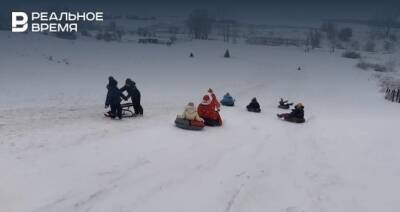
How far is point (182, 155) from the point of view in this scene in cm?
1127

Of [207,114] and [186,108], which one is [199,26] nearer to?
[207,114]

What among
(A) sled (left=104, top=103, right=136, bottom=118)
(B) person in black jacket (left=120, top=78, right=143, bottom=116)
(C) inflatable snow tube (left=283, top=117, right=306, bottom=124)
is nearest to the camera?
(A) sled (left=104, top=103, right=136, bottom=118)

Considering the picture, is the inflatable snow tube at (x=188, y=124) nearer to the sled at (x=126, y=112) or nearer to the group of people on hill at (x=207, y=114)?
the group of people on hill at (x=207, y=114)

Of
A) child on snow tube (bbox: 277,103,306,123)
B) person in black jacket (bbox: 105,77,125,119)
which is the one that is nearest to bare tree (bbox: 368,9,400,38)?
child on snow tube (bbox: 277,103,306,123)

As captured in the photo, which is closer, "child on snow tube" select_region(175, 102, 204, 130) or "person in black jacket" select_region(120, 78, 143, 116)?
"child on snow tube" select_region(175, 102, 204, 130)

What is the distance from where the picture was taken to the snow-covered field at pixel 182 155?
28.3 ft

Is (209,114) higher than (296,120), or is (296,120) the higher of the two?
(209,114)

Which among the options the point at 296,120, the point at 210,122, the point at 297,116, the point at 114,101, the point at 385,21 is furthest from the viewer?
the point at 385,21

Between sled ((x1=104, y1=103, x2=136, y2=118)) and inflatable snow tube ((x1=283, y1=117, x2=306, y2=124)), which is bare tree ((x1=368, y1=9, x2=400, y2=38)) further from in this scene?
sled ((x1=104, y1=103, x2=136, y2=118))

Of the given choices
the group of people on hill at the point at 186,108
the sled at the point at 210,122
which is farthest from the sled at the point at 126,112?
the sled at the point at 210,122

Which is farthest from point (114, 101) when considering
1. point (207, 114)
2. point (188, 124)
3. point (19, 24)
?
point (19, 24)

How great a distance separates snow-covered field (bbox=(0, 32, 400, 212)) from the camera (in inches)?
340

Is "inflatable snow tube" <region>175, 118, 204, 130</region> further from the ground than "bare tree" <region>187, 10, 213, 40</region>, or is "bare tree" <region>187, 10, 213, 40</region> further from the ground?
"bare tree" <region>187, 10, 213, 40</region>

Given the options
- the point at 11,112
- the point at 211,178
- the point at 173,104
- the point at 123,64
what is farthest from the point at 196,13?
the point at 211,178
